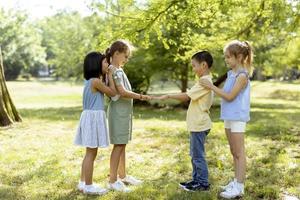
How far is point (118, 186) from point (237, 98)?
182cm

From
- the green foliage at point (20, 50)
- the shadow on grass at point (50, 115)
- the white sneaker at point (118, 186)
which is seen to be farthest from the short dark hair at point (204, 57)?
the green foliage at point (20, 50)

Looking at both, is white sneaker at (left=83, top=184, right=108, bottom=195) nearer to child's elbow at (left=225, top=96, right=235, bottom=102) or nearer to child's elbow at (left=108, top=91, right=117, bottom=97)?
child's elbow at (left=108, top=91, right=117, bottom=97)

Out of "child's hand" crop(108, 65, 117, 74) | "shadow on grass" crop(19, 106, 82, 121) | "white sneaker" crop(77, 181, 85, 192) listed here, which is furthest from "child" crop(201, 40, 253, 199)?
"shadow on grass" crop(19, 106, 82, 121)

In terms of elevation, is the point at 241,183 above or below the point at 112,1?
below

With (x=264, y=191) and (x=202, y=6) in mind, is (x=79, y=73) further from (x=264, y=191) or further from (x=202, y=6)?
(x=264, y=191)

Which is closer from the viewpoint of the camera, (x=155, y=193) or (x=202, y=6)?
(x=155, y=193)

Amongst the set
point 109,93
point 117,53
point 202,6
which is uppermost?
point 202,6

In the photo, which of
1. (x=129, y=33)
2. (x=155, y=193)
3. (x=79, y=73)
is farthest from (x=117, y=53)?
(x=79, y=73)

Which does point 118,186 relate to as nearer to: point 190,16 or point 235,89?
point 235,89

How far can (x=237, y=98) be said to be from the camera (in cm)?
565

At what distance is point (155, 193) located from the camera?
582 centimetres

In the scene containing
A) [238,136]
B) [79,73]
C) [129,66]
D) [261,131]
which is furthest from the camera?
[79,73]

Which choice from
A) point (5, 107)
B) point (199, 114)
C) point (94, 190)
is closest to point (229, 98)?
point (199, 114)

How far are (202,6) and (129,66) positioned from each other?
11.4 metres
